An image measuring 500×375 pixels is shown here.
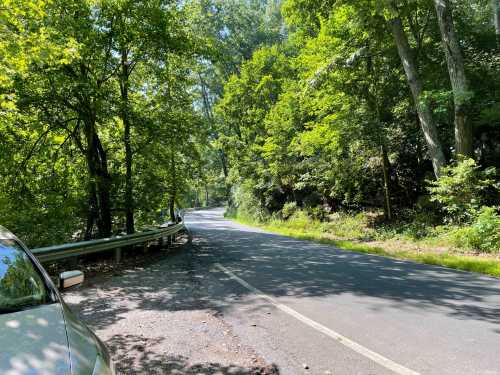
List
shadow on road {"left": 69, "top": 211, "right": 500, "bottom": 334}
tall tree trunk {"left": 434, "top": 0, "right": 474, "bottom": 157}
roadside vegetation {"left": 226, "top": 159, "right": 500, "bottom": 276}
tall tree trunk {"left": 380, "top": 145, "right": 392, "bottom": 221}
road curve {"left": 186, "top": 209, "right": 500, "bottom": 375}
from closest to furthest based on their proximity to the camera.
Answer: road curve {"left": 186, "top": 209, "right": 500, "bottom": 375} < shadow on road {"left": 69, "top": 211, "right": 500, "bottom": 334} < roadside vegetation {"left": 226, "top": 159, "right": 500, "bottom": 276} < tall tree trunk {"left": 434, "top": 0, "right": 474, "bottom": 157} < tall tree trunk {"left": 380, "top": 145, "right": 392, "bottom": 221}

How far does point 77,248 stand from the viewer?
30.5 ft

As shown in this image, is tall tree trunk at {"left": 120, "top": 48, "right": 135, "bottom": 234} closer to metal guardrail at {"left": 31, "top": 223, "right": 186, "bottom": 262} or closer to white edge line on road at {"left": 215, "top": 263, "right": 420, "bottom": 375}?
metal guardrail at {"left": 31, "top": 223, "right": 186, "bottom": 262}

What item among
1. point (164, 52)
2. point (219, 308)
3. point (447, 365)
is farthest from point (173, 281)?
point (164, 52)

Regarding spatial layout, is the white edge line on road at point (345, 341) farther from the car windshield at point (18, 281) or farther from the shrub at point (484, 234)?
the shrub at point (484, 234)

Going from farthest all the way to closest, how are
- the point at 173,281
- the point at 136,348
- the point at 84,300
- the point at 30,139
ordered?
the point at 30,139 < the point at 173,281 < the point at 84,300 < the point at 136,348

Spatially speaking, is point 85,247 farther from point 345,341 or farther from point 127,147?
point 345,341

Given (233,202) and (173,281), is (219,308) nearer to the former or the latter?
(173,281)

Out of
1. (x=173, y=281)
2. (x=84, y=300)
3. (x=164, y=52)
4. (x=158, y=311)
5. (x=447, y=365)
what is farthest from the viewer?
(x=164, y=52)

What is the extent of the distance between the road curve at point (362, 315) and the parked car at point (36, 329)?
2156 millimetres

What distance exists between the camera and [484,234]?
10938 millimetres

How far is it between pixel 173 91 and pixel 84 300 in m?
11.3

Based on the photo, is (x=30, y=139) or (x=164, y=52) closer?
(x=30, y=139)

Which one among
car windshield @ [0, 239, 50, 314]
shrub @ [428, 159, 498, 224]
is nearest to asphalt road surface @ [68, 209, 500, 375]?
car windshield @ [0, 239, 50, 314]

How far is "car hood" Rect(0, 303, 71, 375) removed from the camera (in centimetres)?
215
